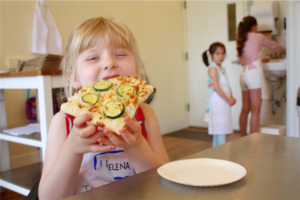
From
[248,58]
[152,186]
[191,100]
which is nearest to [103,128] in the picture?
[152,186]

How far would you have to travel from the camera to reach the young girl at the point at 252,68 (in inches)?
120

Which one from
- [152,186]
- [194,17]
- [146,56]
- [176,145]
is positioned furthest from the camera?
[194,17]

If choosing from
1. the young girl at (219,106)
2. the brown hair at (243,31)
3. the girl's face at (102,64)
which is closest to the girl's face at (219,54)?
the young girl at (219,106)

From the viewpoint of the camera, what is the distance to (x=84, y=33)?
906 millimetres

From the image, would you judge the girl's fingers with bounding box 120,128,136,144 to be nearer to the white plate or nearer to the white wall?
the white plate

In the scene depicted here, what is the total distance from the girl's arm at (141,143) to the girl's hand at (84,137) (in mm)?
34

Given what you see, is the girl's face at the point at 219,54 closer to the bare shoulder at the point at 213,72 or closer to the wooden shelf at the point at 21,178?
the bare shoulder at the point at 213,72

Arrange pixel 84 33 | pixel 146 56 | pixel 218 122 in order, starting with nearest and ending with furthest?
pixel 84 33, pixel 218 122, pixel 146 56

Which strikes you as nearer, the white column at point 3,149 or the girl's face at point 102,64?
the girl's face at point 102,64

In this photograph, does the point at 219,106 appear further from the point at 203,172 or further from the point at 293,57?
the point at 203,172

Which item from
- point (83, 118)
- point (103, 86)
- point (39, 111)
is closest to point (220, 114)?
point (39, 111)

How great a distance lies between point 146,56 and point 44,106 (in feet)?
8.30

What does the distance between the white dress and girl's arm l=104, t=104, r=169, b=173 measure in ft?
6.00

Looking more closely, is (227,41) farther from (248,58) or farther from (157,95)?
(157,95)
